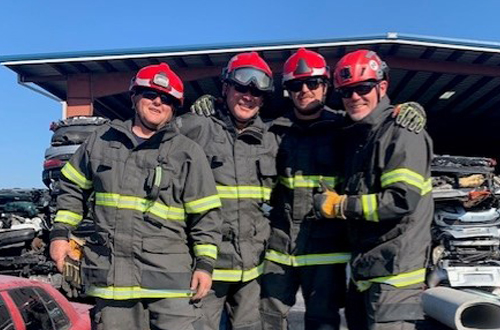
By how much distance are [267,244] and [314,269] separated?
0.35m

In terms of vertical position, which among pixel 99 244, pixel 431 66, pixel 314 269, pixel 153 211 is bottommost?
pixel 314 269

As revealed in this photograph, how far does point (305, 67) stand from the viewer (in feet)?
11.2

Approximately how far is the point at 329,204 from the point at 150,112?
1.19 metres

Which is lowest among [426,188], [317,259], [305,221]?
[317,259]

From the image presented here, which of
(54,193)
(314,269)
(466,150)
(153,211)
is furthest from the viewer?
(466,150)

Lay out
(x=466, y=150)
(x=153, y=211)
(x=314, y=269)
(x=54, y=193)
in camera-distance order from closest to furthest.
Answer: (x=153, y=211)
(x=314, y=269)
(x=54, y=193)
(x=466, y=150)

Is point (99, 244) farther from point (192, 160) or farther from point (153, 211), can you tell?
Result: point (192, 160)

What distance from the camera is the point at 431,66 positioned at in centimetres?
1021

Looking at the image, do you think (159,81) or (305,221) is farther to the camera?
(305,221)

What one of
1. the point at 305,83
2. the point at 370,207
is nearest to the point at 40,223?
the point at 305,83

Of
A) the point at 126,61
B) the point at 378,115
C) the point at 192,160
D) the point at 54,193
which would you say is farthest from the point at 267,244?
the point at 126,61

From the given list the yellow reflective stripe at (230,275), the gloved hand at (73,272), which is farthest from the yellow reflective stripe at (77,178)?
the yellow reflective stripe at (230,275)

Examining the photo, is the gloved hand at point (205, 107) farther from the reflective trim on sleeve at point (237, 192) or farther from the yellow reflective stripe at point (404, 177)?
the yellow reflective stripe at point (404, 177)

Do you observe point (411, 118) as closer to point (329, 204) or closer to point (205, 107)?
point (329, 204)
